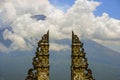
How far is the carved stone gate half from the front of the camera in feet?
72.7

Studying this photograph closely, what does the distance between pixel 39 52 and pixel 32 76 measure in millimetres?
1537

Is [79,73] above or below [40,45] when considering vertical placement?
below

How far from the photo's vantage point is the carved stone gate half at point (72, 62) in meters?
22.2

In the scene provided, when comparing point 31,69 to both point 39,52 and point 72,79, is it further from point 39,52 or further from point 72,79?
point 72,79

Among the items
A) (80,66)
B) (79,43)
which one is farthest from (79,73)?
(79,43)

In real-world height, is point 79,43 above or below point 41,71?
above

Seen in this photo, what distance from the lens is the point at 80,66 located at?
73.0 feet

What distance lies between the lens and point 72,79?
22156 millimetres

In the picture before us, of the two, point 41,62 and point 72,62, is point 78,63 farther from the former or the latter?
point 41,62

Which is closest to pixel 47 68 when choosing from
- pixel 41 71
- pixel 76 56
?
pixel 41 71

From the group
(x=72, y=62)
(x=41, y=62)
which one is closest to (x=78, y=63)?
(x=72, y=62)

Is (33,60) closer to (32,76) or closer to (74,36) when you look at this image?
(32,76)

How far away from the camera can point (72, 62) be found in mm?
22391

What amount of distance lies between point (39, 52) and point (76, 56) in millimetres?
2285
